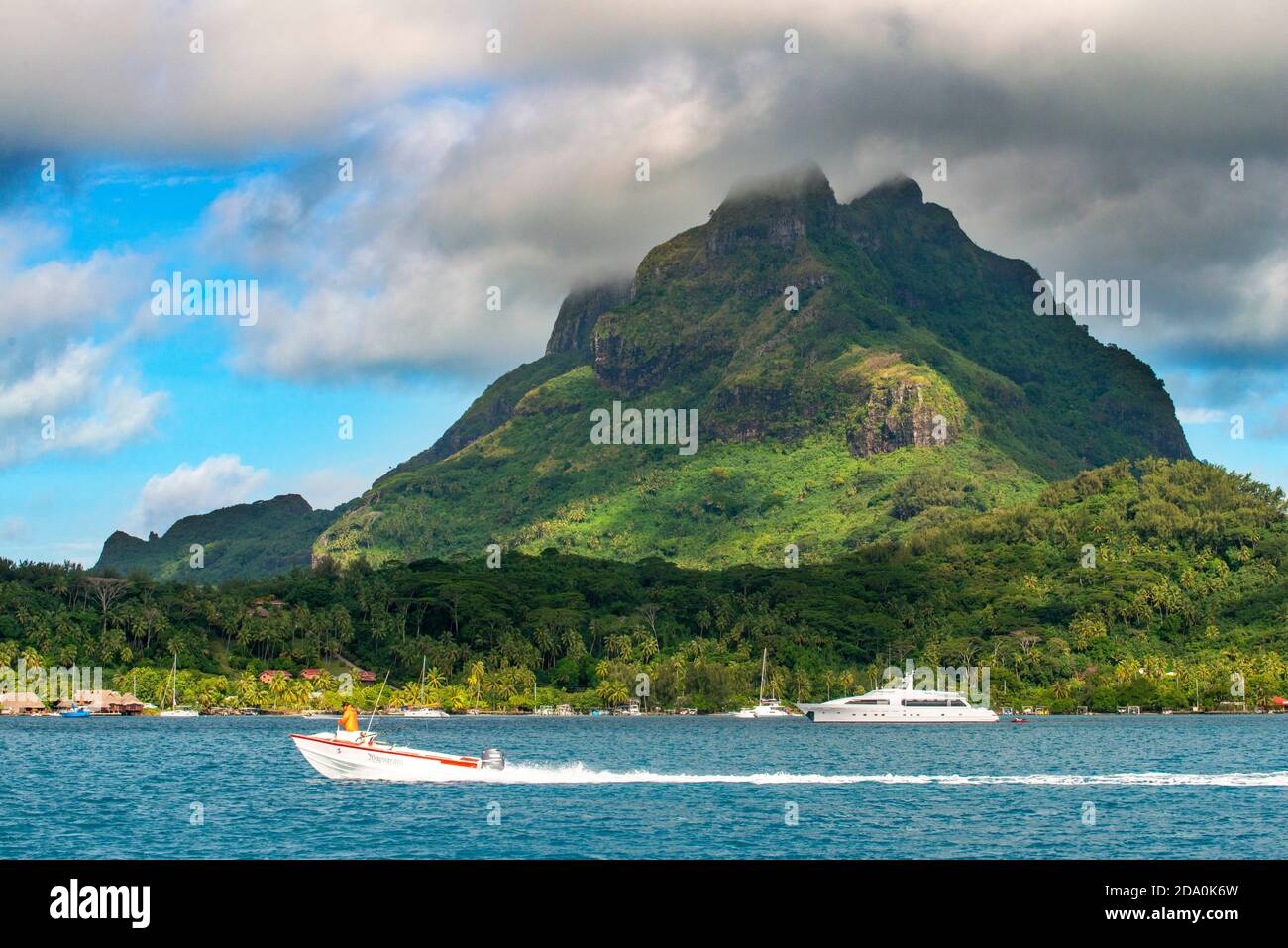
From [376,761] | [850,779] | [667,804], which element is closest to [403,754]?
[376,761]

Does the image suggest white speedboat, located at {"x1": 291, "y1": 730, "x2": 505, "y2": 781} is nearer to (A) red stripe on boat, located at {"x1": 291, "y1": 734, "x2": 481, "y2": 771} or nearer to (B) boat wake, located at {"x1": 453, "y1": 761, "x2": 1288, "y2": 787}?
(A) red stripe on boat, located at {"x1": 291, "y1": 734, "x2": 481, "y2": 771}

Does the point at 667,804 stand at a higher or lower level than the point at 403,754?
lower

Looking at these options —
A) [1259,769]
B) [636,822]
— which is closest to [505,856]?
[636,822]

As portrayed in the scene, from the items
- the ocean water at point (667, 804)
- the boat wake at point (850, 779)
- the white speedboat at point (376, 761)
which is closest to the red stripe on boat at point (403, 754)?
Result: the white speedboat at point (376, 761)

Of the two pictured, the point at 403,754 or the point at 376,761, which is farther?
the point at 376,761

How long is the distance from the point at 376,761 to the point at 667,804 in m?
18.1

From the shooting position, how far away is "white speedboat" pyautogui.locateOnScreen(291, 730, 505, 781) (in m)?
82.2

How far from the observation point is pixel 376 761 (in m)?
82.6

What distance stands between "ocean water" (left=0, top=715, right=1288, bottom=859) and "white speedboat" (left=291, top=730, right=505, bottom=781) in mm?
960

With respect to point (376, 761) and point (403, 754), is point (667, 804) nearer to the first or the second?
point (403, 754)

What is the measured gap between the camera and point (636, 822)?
6844 cm

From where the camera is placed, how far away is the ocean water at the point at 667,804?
199ft

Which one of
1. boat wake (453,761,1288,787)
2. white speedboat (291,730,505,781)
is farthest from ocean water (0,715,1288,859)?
white speedboat (291,730,505,781)
